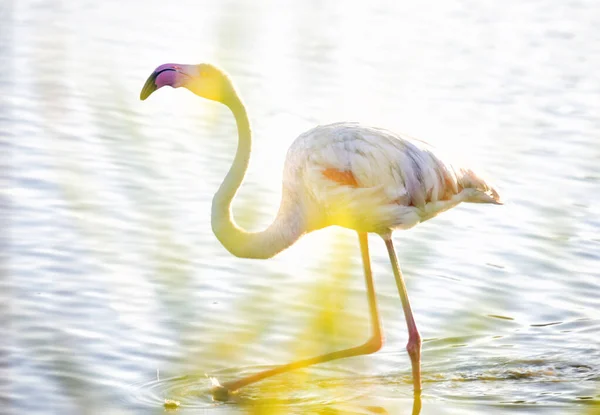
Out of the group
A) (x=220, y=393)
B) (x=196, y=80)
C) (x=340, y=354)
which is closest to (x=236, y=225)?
(x=196, y=80)

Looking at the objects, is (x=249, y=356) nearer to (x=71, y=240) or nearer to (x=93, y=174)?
(x=71, y=240)

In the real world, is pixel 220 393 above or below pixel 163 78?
below

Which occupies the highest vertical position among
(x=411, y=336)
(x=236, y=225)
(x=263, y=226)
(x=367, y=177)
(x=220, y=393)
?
(x=367, y=177)

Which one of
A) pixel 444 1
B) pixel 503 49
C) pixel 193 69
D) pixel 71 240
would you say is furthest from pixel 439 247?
pixel 444 1

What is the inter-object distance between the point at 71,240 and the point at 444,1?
9.41 metres

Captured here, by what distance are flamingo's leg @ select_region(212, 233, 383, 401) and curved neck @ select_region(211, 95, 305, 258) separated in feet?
1.77

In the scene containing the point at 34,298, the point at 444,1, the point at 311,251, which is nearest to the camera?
the point at 34,298

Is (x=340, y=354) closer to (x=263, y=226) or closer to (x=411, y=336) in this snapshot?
(x=411, y=336)

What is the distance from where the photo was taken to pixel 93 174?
8586 mm

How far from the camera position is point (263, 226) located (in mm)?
7820

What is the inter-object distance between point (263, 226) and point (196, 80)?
2.37 meters

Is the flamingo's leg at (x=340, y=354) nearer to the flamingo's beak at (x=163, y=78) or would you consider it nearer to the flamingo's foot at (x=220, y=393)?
the flamingo's foot at (x=220, y=393)

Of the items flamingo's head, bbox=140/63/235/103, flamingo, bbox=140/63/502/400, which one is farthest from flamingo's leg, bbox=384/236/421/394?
flamingo's head, bbox=140/63/235/103

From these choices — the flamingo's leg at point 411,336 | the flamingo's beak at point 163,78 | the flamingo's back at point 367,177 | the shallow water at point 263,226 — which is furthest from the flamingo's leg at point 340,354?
the flamingo's beak at point 163,78
